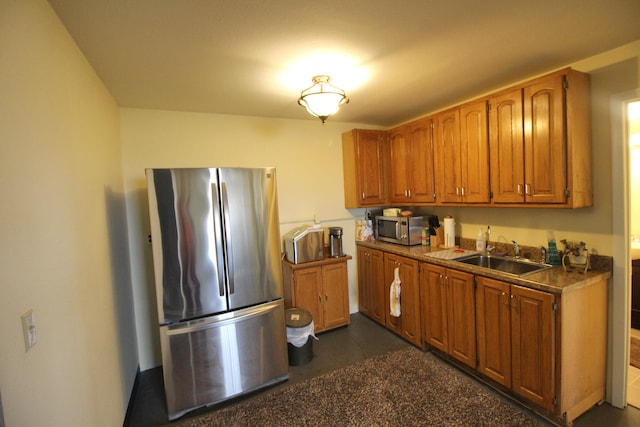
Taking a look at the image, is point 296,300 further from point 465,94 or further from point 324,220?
point 465,94

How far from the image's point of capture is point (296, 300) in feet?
10.3

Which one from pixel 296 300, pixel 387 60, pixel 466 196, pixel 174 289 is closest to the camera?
pixel 387 60

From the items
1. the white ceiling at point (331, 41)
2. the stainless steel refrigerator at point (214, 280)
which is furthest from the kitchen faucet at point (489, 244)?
the stainless steel refrigerator at point (214, 280)

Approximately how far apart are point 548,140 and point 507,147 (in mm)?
286

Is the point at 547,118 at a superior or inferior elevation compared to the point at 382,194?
superior

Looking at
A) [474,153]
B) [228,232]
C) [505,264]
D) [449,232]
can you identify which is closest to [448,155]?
[474,153]

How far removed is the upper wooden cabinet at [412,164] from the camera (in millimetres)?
3059

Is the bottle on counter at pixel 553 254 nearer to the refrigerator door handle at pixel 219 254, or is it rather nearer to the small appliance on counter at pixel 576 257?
the small appliance on counter at pixel 576 257

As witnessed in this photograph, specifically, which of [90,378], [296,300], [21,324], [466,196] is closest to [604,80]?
[466,196]

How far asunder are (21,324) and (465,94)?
329cm

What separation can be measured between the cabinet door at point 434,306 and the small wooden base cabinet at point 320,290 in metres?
0.91

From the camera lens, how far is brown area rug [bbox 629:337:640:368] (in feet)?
8.15

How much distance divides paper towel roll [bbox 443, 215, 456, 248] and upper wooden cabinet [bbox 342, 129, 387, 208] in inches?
31.4

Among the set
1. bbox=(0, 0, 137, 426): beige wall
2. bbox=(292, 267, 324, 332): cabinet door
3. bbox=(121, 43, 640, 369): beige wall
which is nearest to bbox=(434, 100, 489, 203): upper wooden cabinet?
bbox=(121, 43, 640, 369): beige wall
